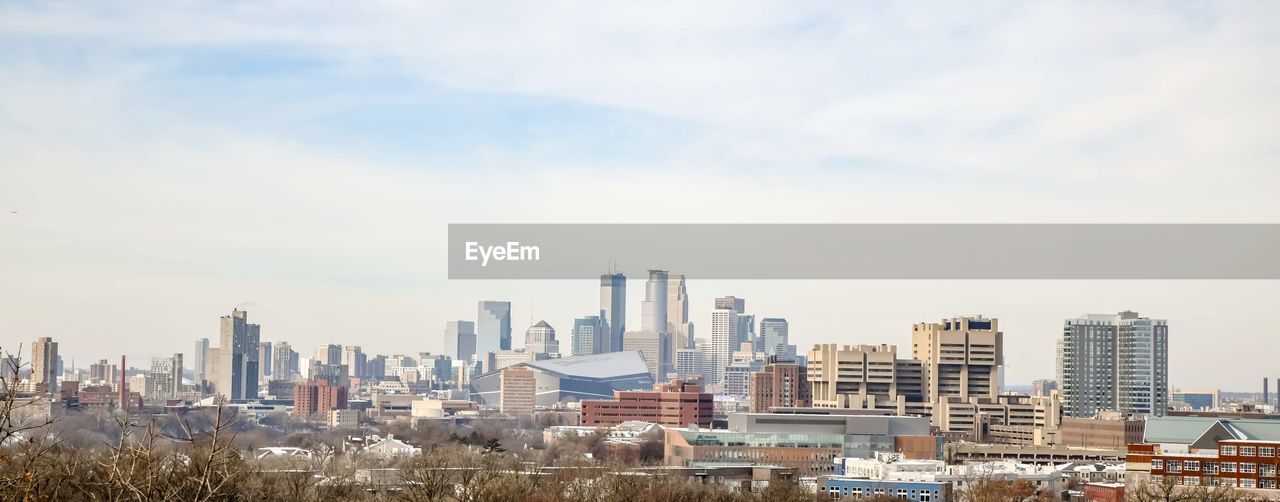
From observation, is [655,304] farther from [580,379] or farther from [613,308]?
[580,379]

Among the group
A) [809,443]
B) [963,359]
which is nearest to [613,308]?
[963,359]

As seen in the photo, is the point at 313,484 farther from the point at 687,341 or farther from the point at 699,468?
the point at 687,341

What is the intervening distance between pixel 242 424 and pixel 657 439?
1116 inches

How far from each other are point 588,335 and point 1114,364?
301ft

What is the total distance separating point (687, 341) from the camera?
185 m

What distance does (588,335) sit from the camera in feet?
600

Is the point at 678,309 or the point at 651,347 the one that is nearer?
the point at 651,347

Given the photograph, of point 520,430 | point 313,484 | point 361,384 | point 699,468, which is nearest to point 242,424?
point 520,430

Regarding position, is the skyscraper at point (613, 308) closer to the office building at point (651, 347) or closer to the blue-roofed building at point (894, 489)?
the office building at point (651, 347)

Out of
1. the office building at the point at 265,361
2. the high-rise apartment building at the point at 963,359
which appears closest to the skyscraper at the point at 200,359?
the office building at the point at 265,361

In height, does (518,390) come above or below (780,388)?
below

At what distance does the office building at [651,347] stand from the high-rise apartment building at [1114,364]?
81.6 m

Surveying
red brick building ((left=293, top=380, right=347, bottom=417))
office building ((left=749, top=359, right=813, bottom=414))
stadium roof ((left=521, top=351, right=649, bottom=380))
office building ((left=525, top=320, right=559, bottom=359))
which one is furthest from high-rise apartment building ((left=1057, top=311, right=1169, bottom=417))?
office building ((left=525, top=320, right=559, bottom=359))

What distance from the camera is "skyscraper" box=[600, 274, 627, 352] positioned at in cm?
18100
